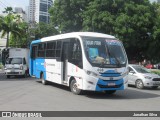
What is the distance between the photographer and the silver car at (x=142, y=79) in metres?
20.4

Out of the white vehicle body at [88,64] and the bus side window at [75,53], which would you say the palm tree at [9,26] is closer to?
the white vehicle body at [88,64]

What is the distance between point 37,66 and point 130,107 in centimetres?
1178

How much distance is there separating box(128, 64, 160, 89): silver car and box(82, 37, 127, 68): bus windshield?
516 centimetres

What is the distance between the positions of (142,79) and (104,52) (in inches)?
235

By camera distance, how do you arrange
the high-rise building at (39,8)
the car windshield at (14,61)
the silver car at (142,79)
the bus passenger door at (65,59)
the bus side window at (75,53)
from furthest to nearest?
the high-rise building at (39,8) → the car windshield at (14,61) → the silver car at (142,79) → the bus passenger door at (65,59) → the bus side window at (75,53)

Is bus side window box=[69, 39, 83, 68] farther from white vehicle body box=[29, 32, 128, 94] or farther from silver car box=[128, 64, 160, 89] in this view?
silver car box=[128, 64, 160, 89]

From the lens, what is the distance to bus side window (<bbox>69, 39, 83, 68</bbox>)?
15572mm

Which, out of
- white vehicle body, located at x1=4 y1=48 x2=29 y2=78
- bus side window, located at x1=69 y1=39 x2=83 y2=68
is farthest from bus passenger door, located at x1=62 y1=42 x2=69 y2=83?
white vehicle body, located at x1=4 y1=48 x2=29 y2=78

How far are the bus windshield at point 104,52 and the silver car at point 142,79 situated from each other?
516cm

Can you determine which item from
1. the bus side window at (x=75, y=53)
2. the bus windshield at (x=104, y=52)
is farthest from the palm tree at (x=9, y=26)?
the bus windshield at (x=104, y=52)

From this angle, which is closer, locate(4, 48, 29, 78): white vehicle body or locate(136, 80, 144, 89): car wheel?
locate(136, 80, 144, 89): car wheel

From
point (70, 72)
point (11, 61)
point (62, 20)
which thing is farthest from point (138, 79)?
point (62, 20)

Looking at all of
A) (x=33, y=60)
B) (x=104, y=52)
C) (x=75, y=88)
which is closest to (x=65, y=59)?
(x=75, y=88)

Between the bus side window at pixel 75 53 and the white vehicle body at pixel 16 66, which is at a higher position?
the bus side window at pixel 75 53
